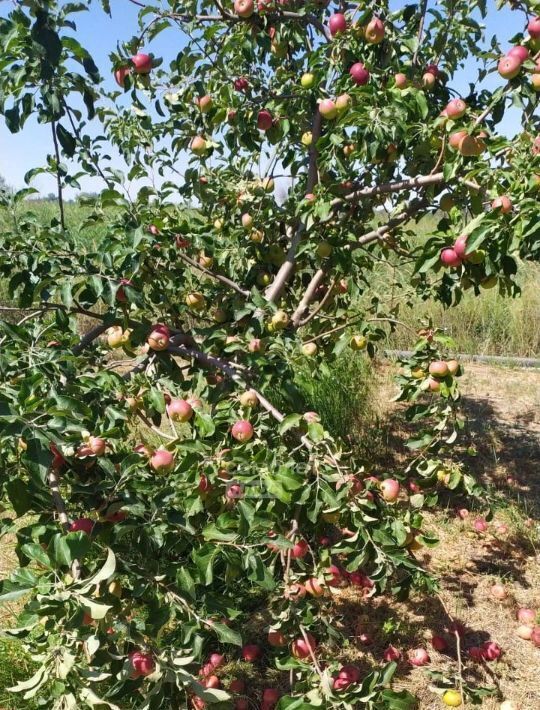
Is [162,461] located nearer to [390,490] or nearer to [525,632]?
[390,490]

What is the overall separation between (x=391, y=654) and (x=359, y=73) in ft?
6.62

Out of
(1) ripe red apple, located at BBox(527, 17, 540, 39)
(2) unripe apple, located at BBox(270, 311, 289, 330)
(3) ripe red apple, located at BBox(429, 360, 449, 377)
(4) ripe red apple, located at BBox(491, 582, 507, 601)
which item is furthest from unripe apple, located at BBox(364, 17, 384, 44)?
(4) ripe red apple, located at BBox(491, 582, 507, 601)

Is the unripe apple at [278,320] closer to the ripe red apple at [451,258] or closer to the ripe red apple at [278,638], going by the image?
the ripe red apple at [451,258]

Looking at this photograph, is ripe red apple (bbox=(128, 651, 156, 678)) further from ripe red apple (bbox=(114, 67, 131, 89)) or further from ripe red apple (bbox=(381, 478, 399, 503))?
ripe red apple (bbox=(114, 67, 131, 89))

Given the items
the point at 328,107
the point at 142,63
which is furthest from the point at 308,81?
the point at 142,63

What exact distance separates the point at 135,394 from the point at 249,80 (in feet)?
4.37

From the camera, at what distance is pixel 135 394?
190cm

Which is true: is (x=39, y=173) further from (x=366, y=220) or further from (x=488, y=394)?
(x=488, y=394)

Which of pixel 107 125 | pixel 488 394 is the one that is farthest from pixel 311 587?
pixel 488 394

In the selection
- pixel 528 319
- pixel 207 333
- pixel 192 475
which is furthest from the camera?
pixel 528 319

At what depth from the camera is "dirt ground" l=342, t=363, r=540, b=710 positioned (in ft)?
6.86

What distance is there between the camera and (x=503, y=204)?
1.63 metres

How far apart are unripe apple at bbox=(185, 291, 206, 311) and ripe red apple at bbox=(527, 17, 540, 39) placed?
1377 mm

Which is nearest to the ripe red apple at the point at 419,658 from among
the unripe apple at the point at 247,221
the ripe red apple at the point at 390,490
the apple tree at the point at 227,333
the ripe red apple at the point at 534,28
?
the apple tree at the point at 227,333
